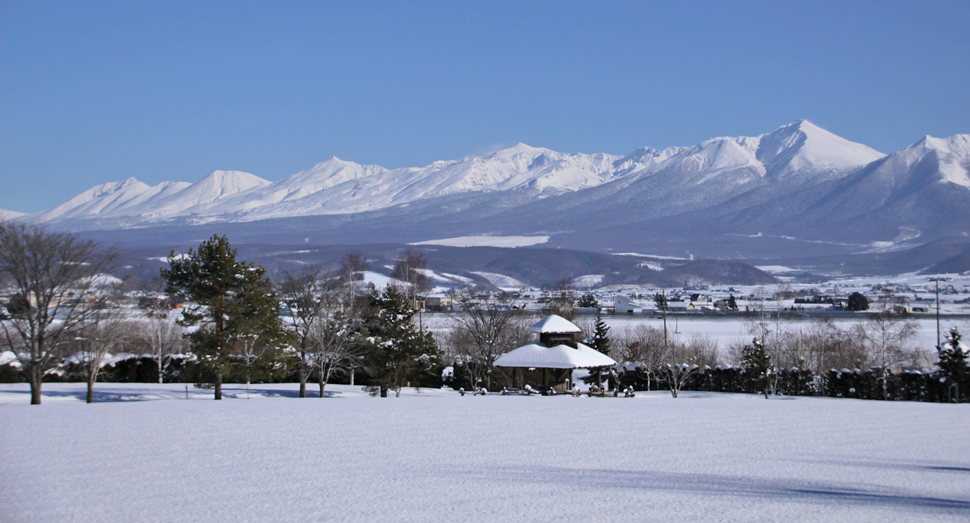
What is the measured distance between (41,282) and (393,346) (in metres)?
12.4

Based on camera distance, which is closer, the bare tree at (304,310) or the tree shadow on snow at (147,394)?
the tree shadow on snow at (147,394)

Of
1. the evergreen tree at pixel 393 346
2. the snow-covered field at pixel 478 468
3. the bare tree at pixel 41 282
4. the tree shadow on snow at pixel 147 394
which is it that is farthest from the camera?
the evergreen tree at pixel 393 346

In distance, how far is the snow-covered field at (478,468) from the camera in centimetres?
754

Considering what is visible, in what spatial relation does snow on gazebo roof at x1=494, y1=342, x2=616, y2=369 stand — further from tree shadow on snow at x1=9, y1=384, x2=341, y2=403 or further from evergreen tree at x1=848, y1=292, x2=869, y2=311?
evergreen tree at x1=848, y1=292, x2=869, y2=311

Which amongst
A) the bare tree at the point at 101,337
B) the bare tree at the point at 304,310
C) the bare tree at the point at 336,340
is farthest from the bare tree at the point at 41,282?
the bare tree at the point at 336,340

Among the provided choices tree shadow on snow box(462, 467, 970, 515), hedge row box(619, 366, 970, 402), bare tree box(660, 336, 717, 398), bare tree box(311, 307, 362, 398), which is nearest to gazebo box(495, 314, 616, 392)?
bare tree box(660, 336, 717, 398)

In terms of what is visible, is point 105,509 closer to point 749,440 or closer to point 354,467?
point 354,467

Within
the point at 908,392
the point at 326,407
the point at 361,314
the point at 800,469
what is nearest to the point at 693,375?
the point at 908,392

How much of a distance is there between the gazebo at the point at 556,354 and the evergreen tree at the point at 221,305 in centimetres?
896

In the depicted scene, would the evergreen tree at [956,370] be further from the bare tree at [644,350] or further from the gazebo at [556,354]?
the gazebo at [556,354]

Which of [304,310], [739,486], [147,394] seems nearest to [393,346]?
[304,310]

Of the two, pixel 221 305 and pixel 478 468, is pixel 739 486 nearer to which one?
pixel 478 468

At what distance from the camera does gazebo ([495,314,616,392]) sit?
28.2m

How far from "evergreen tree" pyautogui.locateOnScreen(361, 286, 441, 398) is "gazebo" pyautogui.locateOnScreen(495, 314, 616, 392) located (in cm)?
317
